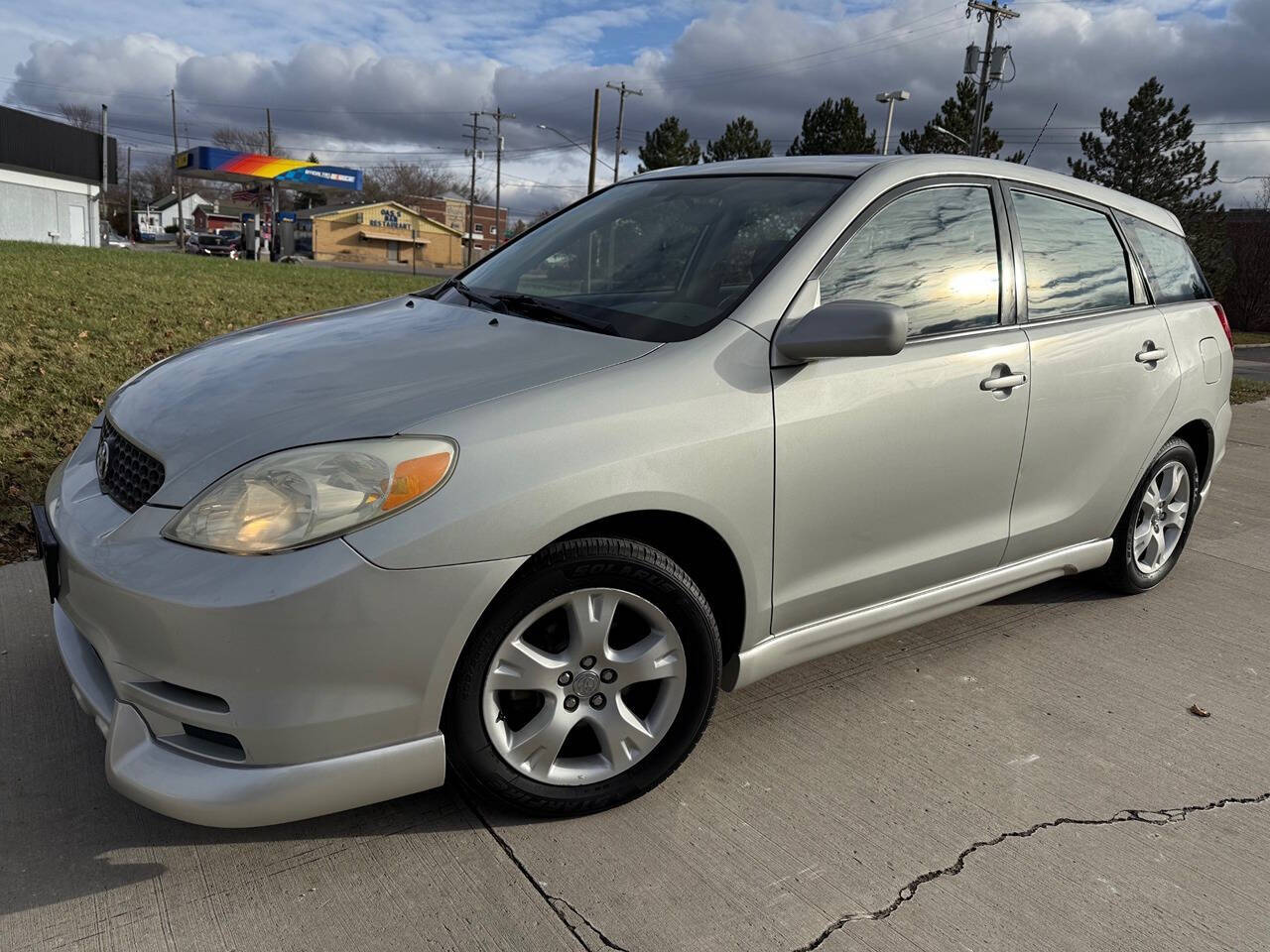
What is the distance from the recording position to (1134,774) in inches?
110

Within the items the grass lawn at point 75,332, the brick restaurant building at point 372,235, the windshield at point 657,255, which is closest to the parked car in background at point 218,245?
the brick restaurant building at point 372,235

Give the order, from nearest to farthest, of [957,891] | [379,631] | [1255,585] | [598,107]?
[379,631] < [957,891] < [1255,585] < [598,107]

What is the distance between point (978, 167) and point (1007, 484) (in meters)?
1.07

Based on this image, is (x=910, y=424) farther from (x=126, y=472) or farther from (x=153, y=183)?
(x=153, y=183)

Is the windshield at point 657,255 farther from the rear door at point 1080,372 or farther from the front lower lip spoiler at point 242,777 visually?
the front lower lip spoiler at point 242,777

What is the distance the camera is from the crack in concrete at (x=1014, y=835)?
2.14 m

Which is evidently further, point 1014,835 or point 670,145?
point 670,145

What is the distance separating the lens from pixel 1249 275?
1521 inches

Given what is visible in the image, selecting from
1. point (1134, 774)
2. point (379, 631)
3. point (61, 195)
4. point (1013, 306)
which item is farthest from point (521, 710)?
point (61, 195)

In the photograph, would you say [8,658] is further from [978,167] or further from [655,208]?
[978,167]

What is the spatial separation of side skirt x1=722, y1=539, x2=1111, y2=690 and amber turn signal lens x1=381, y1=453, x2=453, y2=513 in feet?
3.40

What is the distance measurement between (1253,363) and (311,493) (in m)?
21.6

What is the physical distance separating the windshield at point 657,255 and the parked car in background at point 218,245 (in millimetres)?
47071

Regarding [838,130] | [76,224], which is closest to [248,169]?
[76,224]
